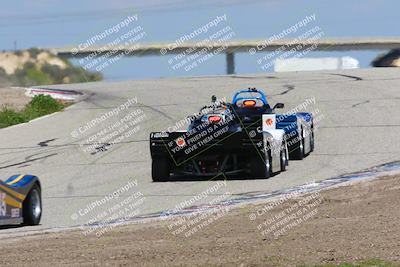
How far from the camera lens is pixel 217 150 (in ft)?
60.0

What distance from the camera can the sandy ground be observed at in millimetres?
34281

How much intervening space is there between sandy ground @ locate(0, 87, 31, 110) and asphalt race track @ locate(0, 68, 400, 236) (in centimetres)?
213

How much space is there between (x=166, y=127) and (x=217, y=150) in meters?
8.54

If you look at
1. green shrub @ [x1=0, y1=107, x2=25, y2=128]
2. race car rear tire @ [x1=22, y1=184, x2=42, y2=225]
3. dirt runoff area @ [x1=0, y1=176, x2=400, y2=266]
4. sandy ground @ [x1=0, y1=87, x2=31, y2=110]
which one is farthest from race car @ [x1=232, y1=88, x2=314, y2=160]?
sandy ground @ [x1=0, y1=87, x2=31, y2=110]

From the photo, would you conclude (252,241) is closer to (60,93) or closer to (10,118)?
(10,118)

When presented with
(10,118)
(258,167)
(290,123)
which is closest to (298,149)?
(290,123)

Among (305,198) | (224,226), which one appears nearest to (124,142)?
(305,198)

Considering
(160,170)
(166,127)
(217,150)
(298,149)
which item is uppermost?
(217,150)

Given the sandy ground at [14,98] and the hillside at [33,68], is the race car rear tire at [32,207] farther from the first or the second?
the hillside at [33,68]

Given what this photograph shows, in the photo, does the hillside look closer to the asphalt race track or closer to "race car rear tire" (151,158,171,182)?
the asphalt race track

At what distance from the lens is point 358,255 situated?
9445 millimetres

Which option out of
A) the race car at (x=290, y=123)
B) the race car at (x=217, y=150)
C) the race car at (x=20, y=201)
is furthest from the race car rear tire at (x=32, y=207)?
the race car at (x=290, y=123)

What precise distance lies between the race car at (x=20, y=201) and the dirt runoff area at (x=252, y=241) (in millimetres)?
972

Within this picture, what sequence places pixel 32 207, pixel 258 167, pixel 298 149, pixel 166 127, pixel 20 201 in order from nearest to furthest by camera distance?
1. pixel 20 201
2. pixel 32 207
3. pixel 258 167
4. pixel 298 149
5. pixel 166 127
